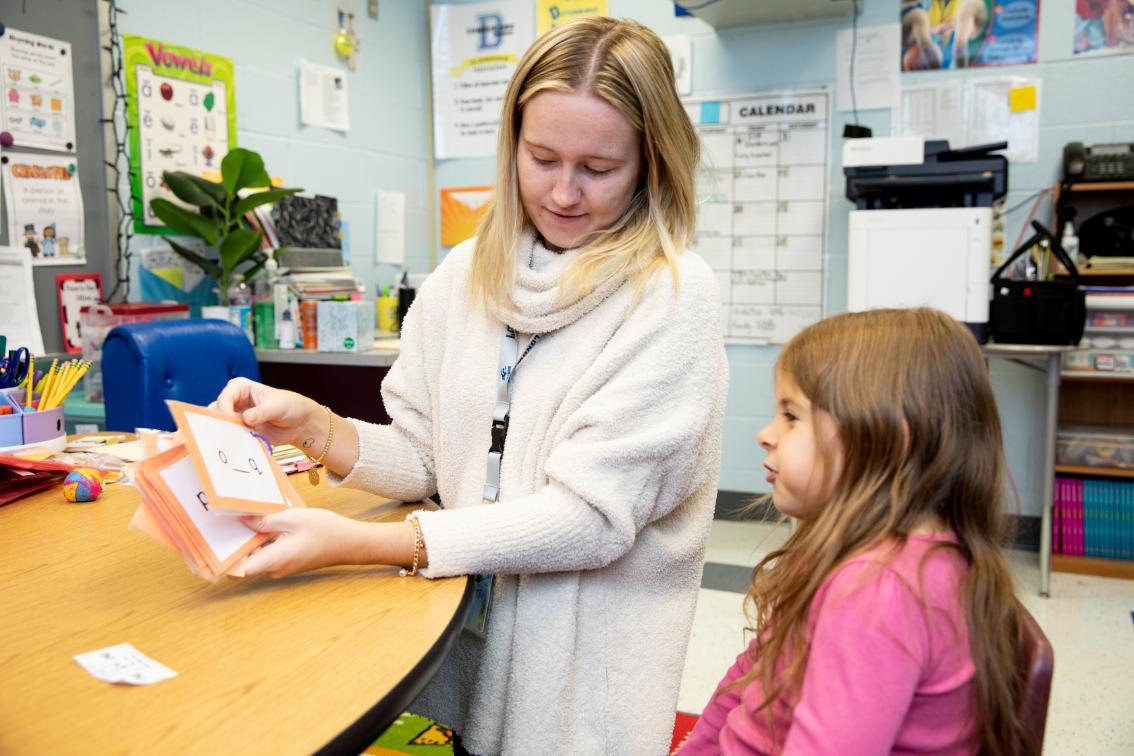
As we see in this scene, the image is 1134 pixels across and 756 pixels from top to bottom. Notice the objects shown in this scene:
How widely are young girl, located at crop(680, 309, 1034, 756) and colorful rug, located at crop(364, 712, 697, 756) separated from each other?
1.19 metres

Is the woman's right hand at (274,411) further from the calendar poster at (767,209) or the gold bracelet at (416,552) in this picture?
the calendar poster at (767,209)

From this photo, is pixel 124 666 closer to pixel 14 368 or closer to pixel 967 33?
pixel 14 368

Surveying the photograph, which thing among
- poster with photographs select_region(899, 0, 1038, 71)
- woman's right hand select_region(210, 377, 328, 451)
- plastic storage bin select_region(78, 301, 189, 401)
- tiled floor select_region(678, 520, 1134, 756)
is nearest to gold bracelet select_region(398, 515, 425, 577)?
woman's right hand select_region(210, 377, 328, 451)

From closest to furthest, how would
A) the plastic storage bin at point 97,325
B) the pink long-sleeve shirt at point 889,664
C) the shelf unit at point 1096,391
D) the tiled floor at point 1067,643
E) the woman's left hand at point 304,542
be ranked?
the pink long-sleeve shirt at point 889,664
the woman's left hand at point 304,542
the tiled floor at point 1067,643
the plastic storage bin at point 97,325
the shelf unit at point 1096,391

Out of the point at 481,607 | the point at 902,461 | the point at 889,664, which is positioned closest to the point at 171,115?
the point at 481,607

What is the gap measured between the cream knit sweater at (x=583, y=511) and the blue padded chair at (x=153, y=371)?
111cm

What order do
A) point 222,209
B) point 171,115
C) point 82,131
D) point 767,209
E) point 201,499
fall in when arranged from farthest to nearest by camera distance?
point 767,209 < point 171,115 < point 222,209 < point 82,131 < point 201,499

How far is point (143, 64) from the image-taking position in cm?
275

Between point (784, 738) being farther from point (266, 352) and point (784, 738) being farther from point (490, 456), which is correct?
point (266, 352)

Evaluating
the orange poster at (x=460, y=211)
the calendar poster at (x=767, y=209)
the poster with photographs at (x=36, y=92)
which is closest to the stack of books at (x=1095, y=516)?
the calendar poster at (x=767, y=209)

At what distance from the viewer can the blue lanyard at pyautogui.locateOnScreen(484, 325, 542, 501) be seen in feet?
3.58

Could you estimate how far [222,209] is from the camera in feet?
8.90

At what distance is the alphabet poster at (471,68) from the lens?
13.8ft

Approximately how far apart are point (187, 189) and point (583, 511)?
214 cm
